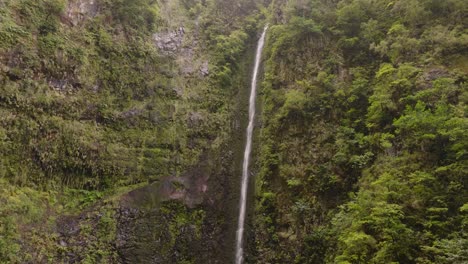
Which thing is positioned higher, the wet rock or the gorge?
the wet rock

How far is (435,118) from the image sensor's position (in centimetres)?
982

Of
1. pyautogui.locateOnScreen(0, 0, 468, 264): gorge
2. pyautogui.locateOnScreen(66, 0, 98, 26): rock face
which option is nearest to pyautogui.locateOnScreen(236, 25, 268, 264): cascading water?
pyautogui.locateOnScreen(0, 0, 468, 264): gorge

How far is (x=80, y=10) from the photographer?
14523 mm

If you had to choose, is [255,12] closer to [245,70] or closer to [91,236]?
[245,70]

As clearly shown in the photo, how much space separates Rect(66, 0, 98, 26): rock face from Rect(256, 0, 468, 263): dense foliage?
850 cm

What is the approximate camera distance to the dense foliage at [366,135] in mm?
8812

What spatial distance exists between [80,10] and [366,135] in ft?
40.3

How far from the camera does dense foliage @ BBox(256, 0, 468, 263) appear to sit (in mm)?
8812

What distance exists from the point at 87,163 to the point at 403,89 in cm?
1120

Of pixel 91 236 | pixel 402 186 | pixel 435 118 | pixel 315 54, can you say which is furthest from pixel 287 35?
pixel 91 236

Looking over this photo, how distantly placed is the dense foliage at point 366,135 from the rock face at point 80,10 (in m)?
8.50

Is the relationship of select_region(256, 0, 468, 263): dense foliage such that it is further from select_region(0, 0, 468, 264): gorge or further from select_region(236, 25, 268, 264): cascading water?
select_region(236, 25, 268, 264): cascading water

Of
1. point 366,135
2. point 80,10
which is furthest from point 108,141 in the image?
point 366,135

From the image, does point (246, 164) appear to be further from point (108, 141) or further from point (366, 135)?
point (108, 141)
